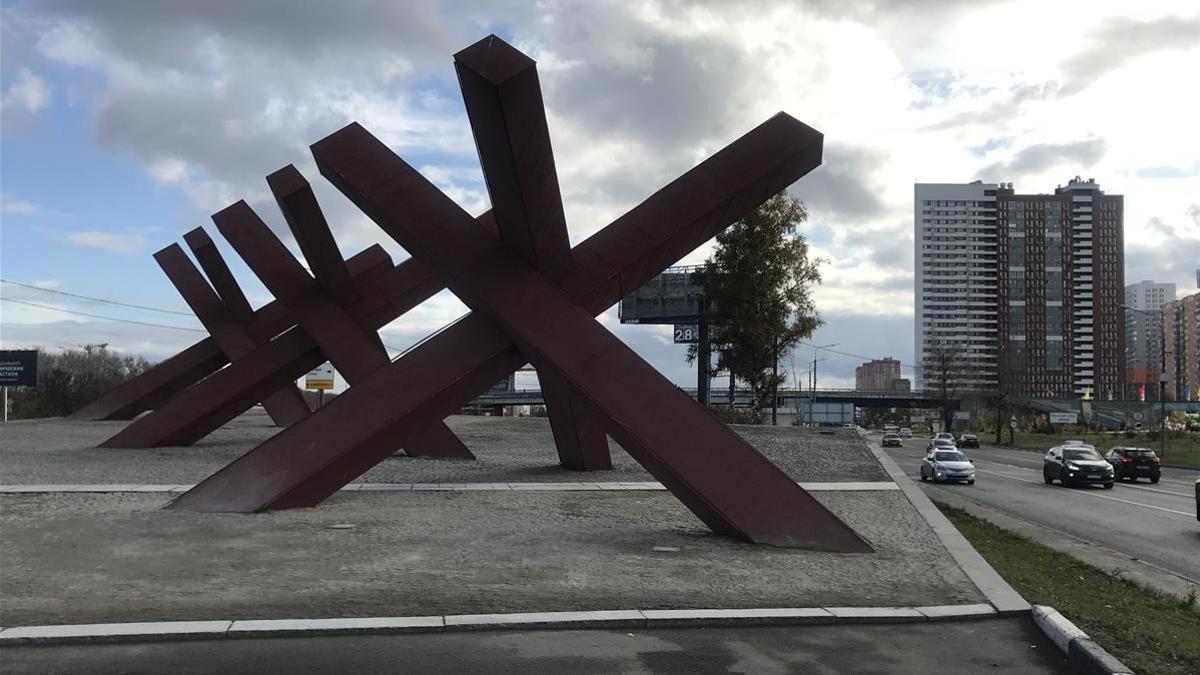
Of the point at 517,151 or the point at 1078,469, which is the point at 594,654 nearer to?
the point at 517,151

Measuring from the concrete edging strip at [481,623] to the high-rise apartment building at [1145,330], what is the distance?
120 m

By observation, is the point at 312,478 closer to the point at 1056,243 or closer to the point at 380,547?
the point at 380,547

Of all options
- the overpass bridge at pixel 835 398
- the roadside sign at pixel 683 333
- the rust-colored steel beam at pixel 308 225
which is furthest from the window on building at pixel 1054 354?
the rust-colored steel beam at pixel 308 225

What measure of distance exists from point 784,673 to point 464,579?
11.2 feet

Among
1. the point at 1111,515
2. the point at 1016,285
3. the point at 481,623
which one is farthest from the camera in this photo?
the point at 1016,285

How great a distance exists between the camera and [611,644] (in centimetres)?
632

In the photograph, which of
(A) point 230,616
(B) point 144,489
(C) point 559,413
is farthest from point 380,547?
(C) point 559,413

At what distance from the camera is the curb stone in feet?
18.6

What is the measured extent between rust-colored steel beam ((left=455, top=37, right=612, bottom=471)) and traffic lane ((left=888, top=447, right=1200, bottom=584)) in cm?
905

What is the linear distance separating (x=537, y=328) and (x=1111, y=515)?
15023 mm

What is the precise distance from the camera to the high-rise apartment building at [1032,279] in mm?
123250

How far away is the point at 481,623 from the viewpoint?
21.7ft

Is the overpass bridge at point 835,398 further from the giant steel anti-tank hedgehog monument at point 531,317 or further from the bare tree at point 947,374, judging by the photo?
the giant steel anti-tank hedgehog monument at point 531,317

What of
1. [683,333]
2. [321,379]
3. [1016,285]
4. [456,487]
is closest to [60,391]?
[321,379]
